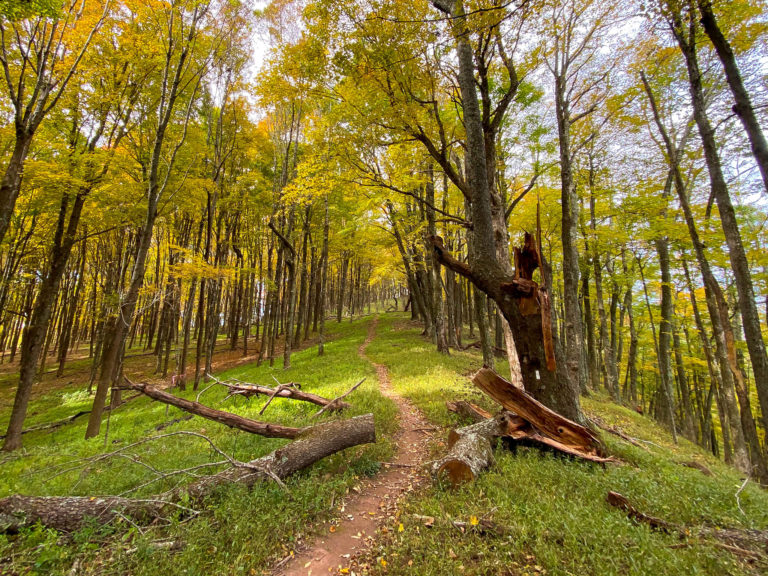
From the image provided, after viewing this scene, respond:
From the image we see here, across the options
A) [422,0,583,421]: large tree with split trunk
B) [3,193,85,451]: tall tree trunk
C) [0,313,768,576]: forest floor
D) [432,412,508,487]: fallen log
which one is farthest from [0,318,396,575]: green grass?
[422,0,583,421]: large tree with split trunk

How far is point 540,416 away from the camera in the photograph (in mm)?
5242

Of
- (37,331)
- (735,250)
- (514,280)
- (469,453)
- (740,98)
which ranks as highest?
(740,98)

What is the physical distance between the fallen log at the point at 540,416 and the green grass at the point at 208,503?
8.06ft

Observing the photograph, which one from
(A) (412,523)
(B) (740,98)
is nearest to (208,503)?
(A) (412,523)

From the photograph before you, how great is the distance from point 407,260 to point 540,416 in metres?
12.4

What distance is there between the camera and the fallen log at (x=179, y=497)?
3.42 metres

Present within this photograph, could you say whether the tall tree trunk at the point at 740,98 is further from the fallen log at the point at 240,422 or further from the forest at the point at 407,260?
the fallen log at the point at 240,422

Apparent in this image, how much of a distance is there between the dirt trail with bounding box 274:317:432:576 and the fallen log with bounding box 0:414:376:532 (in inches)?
31.2

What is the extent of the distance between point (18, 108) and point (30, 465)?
296 inches

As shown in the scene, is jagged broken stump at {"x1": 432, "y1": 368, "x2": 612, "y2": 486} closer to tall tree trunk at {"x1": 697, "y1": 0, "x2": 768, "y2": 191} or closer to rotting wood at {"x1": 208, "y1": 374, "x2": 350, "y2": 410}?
rotting wood at {"x1": 208, "y1": 374, "x2": 350, "y2": 410}

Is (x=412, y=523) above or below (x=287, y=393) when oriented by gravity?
below

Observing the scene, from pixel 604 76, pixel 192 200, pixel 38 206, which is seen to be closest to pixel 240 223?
pixel 192 200

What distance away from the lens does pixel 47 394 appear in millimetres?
15750

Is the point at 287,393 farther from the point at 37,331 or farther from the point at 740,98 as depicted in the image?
the point at 740,98
